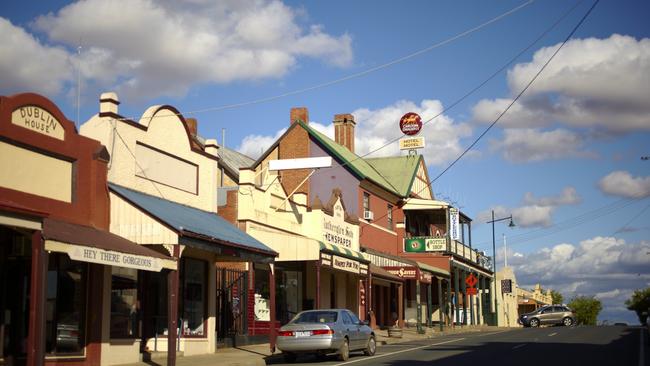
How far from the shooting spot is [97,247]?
15172 millimetres

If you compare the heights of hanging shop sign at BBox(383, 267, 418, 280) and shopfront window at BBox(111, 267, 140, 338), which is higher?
hanging shop sign at BBox(383, 267, 418, 280)

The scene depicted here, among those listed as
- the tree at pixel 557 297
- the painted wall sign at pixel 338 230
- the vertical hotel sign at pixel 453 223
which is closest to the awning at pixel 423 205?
the vertical hotel sign at pixel 453 223

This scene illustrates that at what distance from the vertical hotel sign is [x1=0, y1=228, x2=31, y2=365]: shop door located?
109ft

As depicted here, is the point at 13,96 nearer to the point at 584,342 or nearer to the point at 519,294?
the point at 584,342

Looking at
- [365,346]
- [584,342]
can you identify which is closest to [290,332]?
[365,346]

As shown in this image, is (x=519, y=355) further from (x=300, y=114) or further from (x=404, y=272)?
(x=300, y=114)

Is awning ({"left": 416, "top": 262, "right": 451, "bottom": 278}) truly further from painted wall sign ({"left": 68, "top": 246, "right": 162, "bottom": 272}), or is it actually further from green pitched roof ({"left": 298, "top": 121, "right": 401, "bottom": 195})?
painted wall sign ({"left": 68, "top": 246, "right": 162, "bottom": 272})

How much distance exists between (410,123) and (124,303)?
1301 inches

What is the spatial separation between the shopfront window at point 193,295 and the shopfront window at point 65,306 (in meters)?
4.80

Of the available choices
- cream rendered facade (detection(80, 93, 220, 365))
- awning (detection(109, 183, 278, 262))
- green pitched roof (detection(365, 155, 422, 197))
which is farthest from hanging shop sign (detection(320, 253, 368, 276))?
green pitched roof (detection(365, 155, 422, 197))

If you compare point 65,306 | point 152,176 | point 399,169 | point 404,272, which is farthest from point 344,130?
point 65,306

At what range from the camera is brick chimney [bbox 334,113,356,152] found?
4647 cm

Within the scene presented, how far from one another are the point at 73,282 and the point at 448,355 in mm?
10316

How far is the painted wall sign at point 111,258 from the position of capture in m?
14.5
